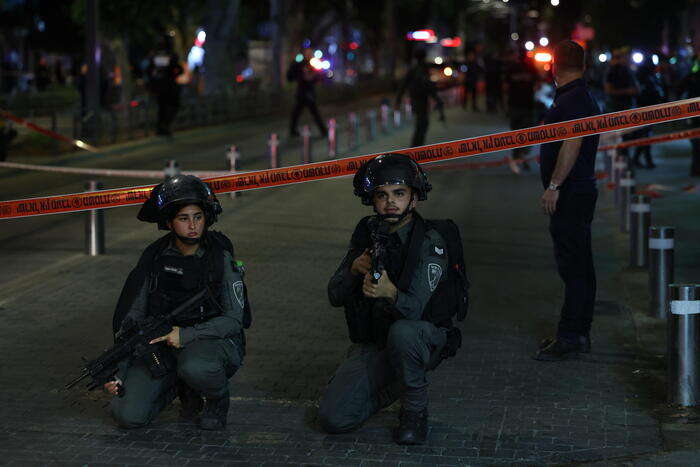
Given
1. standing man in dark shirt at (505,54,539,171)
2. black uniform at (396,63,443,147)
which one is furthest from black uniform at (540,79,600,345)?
black uniform at (396,63,443,147)

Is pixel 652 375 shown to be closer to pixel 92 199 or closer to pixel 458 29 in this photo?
pixel 92 199

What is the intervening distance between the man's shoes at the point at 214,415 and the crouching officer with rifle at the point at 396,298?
1.61ft

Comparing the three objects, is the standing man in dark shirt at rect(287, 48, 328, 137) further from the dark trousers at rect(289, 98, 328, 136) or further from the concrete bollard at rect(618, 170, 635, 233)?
the concrete bollard at rect(618, 170, 635, 233)

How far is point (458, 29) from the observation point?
4338 inches

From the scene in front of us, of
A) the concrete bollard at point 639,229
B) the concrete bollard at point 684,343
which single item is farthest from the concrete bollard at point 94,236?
the concrete bollard at point 684,343

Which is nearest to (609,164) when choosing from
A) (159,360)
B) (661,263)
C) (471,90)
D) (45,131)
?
(661,263)

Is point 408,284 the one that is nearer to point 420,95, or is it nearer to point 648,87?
point 648,87

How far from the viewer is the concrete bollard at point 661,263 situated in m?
8.70

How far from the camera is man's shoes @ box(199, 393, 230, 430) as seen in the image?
6.04 meters

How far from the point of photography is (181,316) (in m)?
6.08

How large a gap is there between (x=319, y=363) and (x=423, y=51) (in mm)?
14840

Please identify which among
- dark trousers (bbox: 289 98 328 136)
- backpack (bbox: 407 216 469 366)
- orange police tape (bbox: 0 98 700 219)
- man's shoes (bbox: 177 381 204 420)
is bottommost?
man's shoes (bbox: 177 381 204 420)

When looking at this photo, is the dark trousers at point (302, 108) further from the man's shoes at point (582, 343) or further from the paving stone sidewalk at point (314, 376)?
the man's shoes at point (582, 343)

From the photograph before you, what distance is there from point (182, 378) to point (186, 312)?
325 mm
